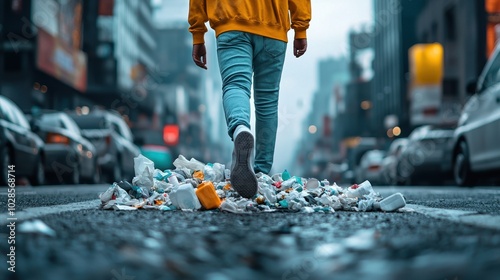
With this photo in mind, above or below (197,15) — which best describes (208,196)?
below

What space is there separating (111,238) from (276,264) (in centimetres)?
75

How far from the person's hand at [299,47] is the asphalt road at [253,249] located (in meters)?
2.18

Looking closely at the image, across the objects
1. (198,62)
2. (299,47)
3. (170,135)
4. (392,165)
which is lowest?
(170,135)

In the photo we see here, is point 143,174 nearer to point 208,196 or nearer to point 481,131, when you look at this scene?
point 208,196

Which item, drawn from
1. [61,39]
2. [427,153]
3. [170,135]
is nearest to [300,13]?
[427,153]

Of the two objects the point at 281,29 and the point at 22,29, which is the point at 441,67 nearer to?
the point at 22,29

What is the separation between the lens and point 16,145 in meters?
10.1

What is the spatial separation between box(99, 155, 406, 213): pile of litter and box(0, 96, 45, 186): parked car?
17.6 feet

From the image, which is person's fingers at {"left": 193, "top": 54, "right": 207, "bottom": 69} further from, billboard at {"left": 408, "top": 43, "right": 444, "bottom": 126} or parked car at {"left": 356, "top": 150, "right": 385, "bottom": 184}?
billboard at {"left": 408, "top": 43, "right": 444, "bottom": 126}

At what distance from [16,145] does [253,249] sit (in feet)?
28.0

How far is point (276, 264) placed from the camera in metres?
1.94

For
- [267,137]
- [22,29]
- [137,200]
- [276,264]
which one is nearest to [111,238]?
[276,264]

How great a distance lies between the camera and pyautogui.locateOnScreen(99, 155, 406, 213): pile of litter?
161 inches

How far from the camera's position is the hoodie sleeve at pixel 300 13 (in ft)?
16.8
